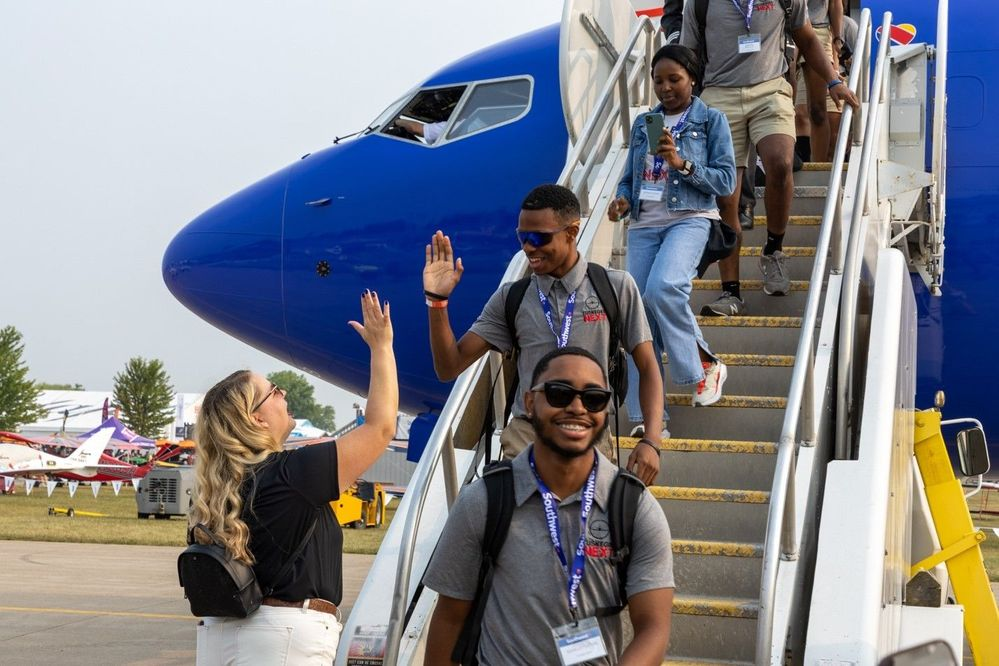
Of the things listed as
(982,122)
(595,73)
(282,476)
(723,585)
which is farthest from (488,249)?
(282,476)

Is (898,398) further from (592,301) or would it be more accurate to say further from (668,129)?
(592,301)

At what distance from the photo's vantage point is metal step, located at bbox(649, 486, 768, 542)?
4633 mm

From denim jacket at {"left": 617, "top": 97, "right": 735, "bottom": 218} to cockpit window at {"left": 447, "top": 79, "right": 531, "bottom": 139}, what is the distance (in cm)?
332

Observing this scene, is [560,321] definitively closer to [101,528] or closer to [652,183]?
[652,183]

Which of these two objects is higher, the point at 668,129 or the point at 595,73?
the point at 595,73

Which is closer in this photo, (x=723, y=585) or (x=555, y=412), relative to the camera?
(x=555, y=412)

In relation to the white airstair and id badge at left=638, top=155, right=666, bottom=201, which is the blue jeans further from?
the white airstair

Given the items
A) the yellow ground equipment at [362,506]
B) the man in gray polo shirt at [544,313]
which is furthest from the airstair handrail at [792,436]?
the yellow ground equipment at [362,506]

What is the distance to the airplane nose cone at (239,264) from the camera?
29.3 feet

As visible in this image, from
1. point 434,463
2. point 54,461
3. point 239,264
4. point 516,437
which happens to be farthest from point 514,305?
point 54,461

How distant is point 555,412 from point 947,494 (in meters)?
4.39

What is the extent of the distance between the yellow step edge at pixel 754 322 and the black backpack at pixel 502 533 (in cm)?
295

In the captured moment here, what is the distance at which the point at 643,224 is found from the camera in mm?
5418

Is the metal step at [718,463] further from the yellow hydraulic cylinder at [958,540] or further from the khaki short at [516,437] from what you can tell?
the yellow hydraulic cylinder at [958,540]
